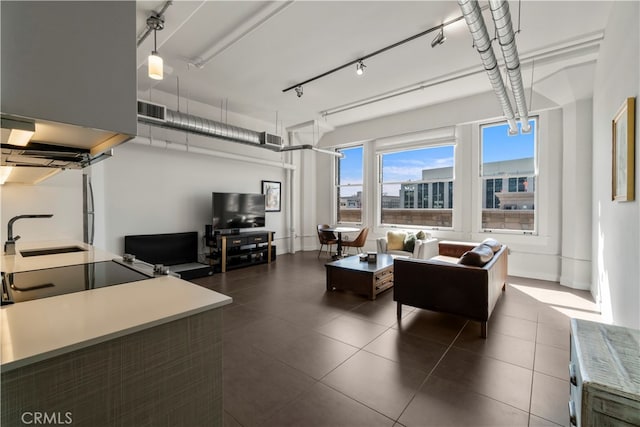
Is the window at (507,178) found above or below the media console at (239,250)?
Answer: above

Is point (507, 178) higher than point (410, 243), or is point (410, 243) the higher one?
point (507, 178)

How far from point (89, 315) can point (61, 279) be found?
29.1 inches

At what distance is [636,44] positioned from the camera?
204 centimetres

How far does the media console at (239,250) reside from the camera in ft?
18.5

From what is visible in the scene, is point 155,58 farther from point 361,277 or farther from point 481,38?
point 361,277

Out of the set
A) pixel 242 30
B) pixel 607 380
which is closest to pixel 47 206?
pixel 242 30

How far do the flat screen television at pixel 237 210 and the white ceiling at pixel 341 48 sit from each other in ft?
6.77

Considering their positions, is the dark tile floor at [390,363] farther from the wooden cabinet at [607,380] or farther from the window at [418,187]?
the window at [418,187]

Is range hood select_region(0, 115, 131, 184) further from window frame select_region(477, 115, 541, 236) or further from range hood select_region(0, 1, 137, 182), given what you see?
window frame select_region(477, 115, 541, 236)

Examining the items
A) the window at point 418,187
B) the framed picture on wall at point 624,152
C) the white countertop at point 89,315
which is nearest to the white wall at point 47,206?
the white countertop at point 89,315

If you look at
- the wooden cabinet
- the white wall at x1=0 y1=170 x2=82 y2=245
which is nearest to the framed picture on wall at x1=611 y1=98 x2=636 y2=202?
the wooden cabinet

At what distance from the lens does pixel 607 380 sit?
977mm

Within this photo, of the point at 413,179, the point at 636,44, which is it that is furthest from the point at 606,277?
the point at 413,179

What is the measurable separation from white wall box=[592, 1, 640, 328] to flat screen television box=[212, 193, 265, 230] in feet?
19.4
